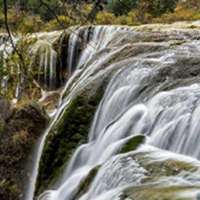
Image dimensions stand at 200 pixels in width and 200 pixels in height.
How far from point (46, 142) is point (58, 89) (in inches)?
304

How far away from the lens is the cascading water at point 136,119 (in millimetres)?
6293

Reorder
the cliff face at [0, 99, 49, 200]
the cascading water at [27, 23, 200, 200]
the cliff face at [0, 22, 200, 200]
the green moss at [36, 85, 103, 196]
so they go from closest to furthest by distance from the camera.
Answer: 1. the cliff face at [0, 22, 200, 200]
2. the cascading water at [27, 23, 200, 200]
3. the green moss at [36, 85, 103, 196]
4. the cliff face at [0, 99, 49, 200]

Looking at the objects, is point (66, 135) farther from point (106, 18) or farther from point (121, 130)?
point (106, 18)

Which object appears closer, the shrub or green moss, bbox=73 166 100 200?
green moss, bbox=73 166 100 200

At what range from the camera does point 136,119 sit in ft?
25.1

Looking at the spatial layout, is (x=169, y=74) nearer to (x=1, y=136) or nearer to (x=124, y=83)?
(x=124, y=83)

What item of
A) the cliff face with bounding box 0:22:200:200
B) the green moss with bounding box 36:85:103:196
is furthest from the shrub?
the green moss with bounding box 36:85:103:196

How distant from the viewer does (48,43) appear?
18438mm

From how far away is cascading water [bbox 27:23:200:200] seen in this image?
20.6 feet

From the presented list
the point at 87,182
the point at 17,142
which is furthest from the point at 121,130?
the point at 17,142

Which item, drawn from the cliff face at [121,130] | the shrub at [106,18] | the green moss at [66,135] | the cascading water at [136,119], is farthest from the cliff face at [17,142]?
the shrub at [106,18]

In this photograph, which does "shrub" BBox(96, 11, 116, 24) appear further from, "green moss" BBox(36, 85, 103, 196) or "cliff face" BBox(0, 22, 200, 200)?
"green moss" BBox(36, 85, 103, 196)

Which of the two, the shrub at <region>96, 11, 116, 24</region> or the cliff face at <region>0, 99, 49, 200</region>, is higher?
the cliff face at <region>0, 99, 49, 200</region>

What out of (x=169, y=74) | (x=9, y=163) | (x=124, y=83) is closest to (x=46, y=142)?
(x=9, y=163)
